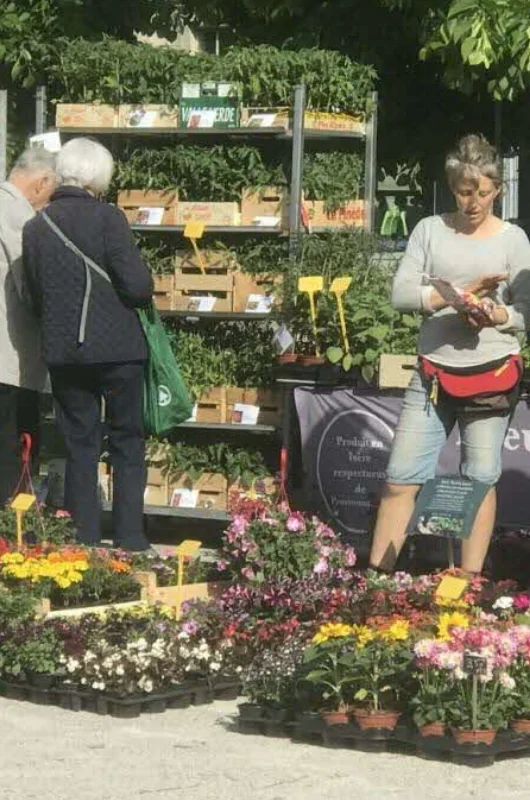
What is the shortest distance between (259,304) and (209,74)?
3.96 feet

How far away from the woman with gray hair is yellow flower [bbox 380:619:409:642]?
263cm

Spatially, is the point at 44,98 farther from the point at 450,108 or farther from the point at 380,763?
the point at 380,763

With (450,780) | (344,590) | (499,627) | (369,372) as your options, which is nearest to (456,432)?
(369,372)

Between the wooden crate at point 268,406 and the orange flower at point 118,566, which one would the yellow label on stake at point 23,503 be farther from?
the wooden crate at point 268,406

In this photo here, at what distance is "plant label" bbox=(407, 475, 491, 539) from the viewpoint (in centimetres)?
690

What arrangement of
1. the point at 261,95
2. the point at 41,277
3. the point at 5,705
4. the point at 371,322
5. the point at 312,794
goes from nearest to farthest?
1. the point at 312,794
2. the point at 5,705
3. the point at 41,277
4. the point at 371,322
5. the point at 261,95

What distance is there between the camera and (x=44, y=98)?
10188mm

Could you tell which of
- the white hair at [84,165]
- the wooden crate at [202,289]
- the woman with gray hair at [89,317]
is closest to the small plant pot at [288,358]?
the wooden crate at [202,289]

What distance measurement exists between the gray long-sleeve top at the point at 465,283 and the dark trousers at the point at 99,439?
5.31 ft

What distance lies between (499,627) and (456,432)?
281 cm

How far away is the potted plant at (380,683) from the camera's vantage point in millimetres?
5773

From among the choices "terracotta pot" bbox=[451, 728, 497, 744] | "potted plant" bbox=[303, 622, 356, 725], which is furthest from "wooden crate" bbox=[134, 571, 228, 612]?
"terracotta pot" bbox=[451, 728, 497, 744]

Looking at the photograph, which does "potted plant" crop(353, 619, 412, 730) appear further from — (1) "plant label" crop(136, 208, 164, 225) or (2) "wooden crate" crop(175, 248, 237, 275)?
(1) "plant label" crop(136, 208, 164, 225)

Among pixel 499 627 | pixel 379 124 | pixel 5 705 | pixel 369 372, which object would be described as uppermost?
pixel 379 124
